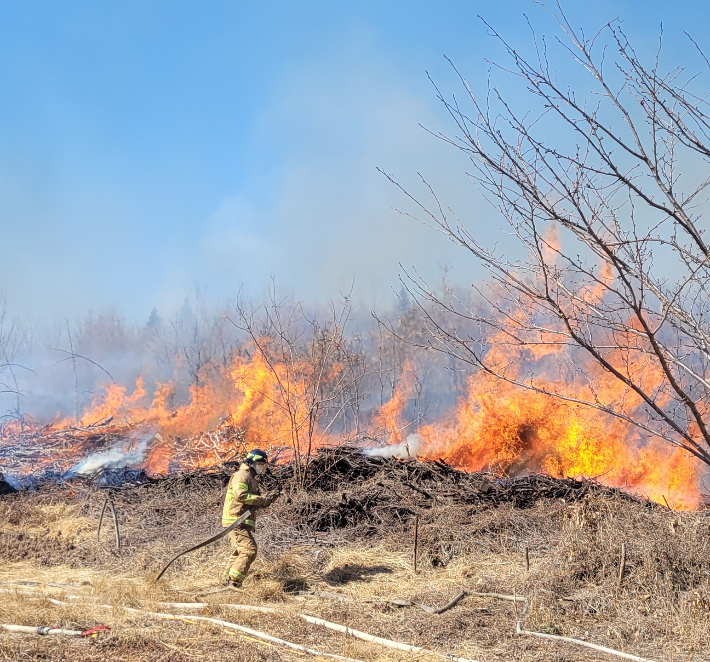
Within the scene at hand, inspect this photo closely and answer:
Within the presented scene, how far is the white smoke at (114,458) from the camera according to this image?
18.2 meters

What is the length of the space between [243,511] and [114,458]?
12353 millimetres

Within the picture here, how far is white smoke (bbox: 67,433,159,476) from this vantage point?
18188mm

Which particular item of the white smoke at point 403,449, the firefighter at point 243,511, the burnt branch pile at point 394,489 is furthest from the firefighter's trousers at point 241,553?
the white smoke at point 403,449

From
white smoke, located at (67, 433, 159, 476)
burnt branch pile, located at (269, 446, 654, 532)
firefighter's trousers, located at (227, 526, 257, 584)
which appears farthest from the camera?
white smoke, located at (67, 433, 159, 476)

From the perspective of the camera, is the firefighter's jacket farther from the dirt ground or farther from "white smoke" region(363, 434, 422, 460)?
"white smoke" region(363, 434, 422, 460)

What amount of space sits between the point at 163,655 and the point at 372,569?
428 centimetres

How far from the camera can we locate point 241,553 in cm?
841

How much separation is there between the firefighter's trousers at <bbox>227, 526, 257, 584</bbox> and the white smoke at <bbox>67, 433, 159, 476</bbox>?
395 inches

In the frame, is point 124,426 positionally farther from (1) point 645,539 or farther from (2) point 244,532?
(1) point 645,539

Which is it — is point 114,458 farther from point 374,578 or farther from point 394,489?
point 374,578

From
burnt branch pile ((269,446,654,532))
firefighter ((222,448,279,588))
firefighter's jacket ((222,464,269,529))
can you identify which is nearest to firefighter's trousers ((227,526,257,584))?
firefighter ((222,448,279,588))

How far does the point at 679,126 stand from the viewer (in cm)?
354

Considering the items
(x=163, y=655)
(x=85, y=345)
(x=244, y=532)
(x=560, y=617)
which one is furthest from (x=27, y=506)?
(x=85, y=345)

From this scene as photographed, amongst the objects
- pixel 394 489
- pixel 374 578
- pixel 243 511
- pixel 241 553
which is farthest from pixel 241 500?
pixel 394 489
